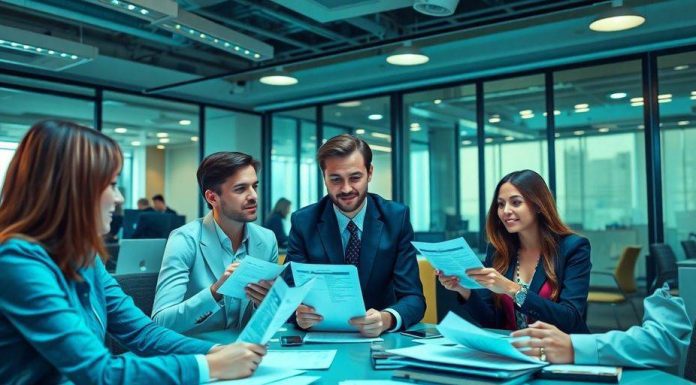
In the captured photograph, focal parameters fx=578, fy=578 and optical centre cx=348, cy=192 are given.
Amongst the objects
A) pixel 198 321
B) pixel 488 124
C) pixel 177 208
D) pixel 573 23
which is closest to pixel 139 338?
pixel 198 321

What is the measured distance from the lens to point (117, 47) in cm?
665

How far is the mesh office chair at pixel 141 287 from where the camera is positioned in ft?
7.63

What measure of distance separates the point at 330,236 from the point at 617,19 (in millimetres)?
3425

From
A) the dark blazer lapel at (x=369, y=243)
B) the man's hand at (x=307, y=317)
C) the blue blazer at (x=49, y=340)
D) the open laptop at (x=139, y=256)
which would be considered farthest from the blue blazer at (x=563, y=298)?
the open laptop at (x=139, y=256)

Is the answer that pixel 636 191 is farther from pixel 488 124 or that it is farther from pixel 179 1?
pixel 179 1

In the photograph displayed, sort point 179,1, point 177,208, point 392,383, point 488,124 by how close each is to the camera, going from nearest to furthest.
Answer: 1. point 392,383
2. point 179,1
3. point 488,124
4. point 177,208

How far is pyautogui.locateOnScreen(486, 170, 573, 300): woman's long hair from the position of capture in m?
2.36

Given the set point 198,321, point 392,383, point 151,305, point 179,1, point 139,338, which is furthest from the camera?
point 179,1

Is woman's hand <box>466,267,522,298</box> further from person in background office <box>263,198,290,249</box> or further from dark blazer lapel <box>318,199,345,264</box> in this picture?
person in background office <box>263,198,290,249</box>

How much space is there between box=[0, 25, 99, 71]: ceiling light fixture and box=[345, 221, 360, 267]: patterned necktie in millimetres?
4188

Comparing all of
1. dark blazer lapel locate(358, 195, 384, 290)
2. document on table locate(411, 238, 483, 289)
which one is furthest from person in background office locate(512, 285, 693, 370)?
dark blazer lapel locate(358, 195, 384, 290)

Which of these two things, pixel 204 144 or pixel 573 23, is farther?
pixel 204 144

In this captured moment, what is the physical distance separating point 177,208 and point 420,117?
20.2ft

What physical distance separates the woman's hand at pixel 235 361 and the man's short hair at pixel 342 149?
1131 mm
